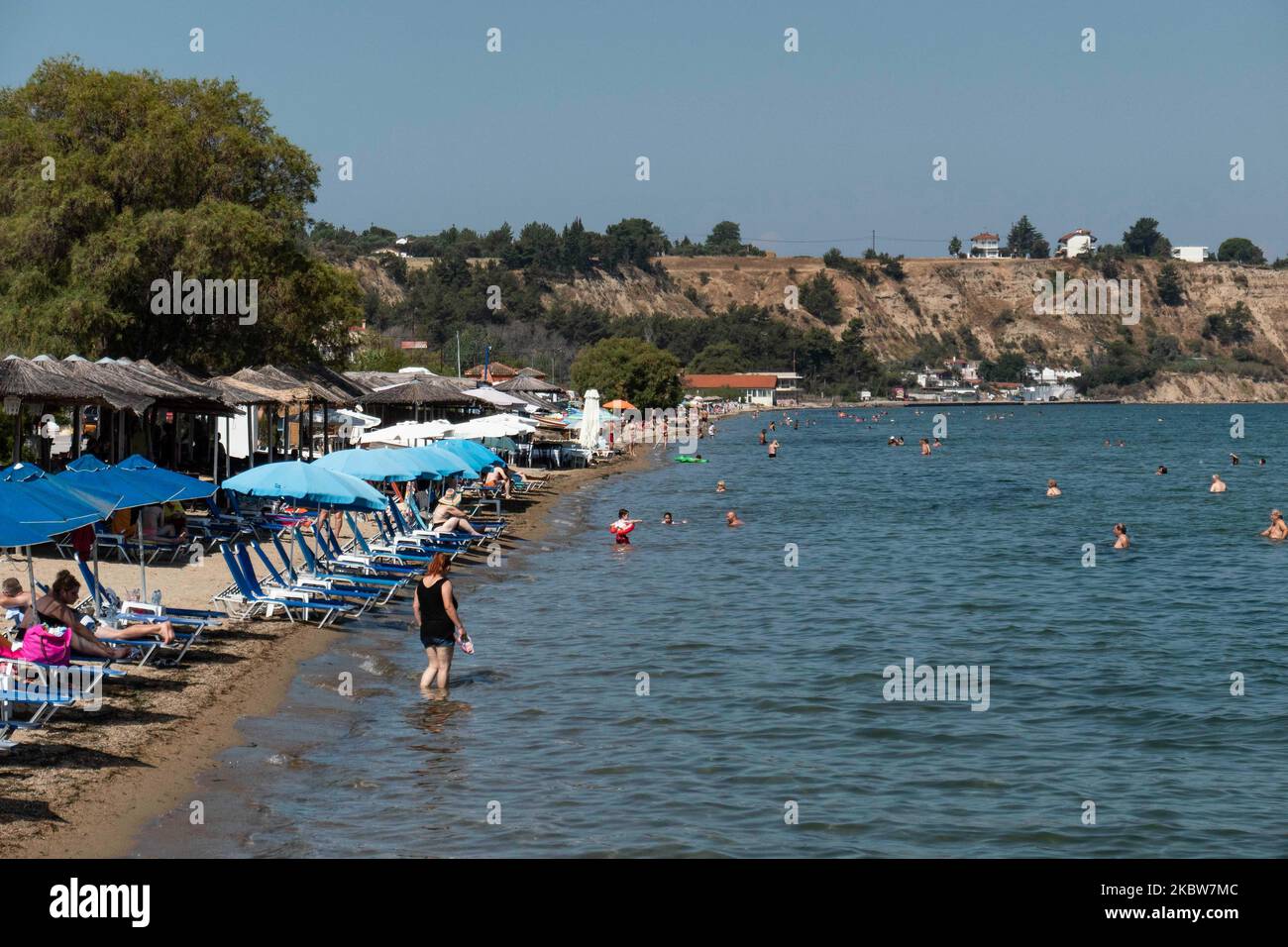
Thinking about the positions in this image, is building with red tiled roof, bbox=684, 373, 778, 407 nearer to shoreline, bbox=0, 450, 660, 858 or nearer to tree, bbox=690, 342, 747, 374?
tree, bbox=690, 342, 747, 374

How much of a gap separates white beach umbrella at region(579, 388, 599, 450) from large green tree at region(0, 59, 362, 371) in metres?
19.1

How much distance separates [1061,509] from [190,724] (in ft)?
121

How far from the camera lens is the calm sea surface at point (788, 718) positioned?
35.8ft

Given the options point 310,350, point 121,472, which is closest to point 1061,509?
point 310,350

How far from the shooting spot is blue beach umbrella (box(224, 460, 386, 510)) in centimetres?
1869

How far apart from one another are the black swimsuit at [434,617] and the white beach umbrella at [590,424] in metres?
42.4

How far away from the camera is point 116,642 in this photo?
1372cm

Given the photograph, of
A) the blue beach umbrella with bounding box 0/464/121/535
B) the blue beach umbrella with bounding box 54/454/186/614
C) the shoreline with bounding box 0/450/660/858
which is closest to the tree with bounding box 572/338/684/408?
the shoreline with bounding box 0/450/660/858

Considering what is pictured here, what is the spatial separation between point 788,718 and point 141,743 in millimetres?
6324

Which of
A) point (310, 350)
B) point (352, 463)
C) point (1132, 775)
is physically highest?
point (310, 350)

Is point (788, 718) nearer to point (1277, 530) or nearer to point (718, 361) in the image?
point (1277, 530)

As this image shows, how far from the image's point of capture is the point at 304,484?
18.8m
